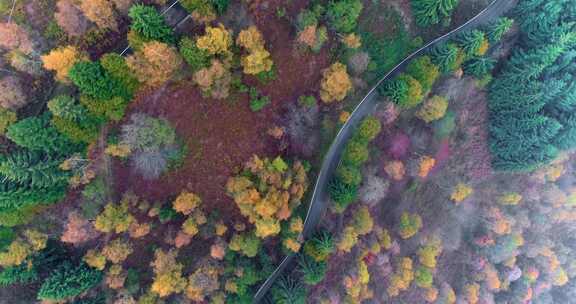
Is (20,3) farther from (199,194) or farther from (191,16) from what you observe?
(199,194)

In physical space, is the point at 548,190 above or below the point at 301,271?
Answer: below

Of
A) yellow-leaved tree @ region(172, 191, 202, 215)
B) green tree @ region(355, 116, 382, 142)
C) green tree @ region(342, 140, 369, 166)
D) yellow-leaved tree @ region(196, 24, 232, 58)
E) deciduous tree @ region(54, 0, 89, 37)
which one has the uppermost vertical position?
deciduous tree @ region(54, 0, 89, 37)

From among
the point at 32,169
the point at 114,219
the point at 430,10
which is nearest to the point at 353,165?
the point at 430,10

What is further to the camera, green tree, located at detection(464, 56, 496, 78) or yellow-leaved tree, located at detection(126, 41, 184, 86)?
green tree, located at detection(464, 56, 496, 78)

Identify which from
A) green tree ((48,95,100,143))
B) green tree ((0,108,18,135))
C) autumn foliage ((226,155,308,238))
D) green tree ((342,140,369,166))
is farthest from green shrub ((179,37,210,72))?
green tree ((342,140,369,166))

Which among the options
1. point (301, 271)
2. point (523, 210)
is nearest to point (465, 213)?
point (523, 210)

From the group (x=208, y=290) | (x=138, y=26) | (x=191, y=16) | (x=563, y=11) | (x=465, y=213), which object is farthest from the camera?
(x=465, y=213)

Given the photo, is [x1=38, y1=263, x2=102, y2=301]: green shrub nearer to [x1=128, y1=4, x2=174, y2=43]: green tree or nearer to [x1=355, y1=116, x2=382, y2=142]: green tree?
[x1=128, y1=4, x2=174, y2=43]: green tree

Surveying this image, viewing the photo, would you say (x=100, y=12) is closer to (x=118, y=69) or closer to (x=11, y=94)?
(x=118, y=69)
